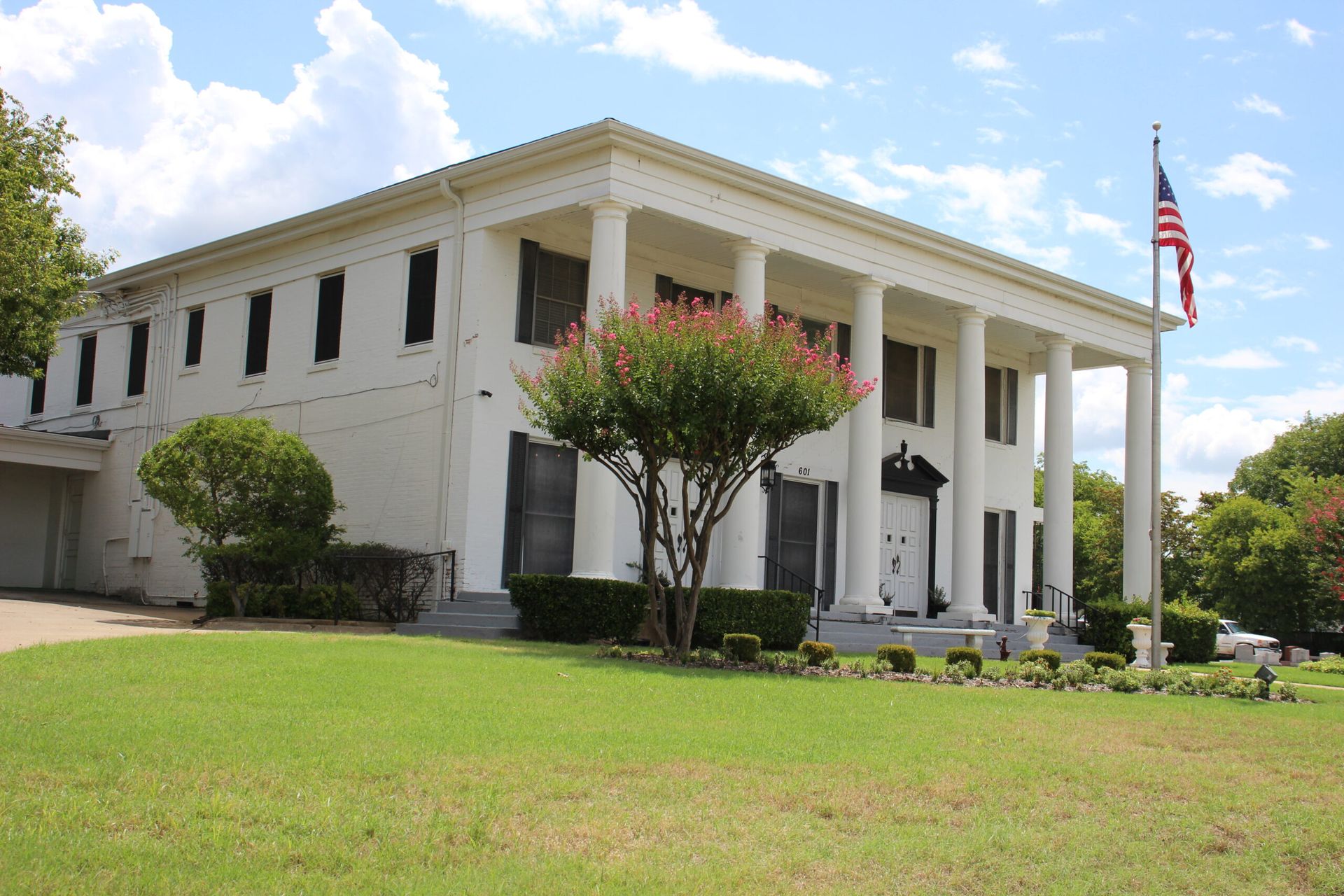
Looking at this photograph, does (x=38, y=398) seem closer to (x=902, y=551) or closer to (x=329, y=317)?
(x=329, y=317)

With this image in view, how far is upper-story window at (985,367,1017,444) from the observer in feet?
94.5

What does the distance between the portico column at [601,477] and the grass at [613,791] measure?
23.3 ft

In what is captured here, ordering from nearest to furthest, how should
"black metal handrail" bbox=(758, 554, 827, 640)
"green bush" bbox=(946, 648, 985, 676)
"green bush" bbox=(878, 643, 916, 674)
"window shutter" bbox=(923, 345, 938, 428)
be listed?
"green bush" bbox=(878, 643, 916, 674)
"green bush" bbox=(946, 648, 985, 676)
"black metal handrail" bbox=(758, 554, 827, 640)
"window shutter" bbox=(923, 345, 938, 428)

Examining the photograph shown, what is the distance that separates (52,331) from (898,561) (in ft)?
54.4

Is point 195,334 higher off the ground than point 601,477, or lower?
higher

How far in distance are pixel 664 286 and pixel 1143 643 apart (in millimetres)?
9840

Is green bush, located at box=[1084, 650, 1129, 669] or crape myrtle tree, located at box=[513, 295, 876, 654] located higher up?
crape myrtle tree, located at box=[513, 295, 876, 654]

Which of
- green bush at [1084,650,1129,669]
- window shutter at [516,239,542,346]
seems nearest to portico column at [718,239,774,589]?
window shutter at [516,239,542,346]

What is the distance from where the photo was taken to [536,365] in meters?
20.5

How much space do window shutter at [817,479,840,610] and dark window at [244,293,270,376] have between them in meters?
11.0

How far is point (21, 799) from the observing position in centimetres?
634

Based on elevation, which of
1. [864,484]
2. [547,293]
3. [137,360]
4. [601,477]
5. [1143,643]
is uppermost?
[547,293]

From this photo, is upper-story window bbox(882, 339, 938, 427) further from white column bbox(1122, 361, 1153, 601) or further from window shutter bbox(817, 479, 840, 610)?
white column bbox(1122, 361, 1153, 601)

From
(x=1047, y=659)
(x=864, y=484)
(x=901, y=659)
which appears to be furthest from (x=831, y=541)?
(x=901, y=659)
